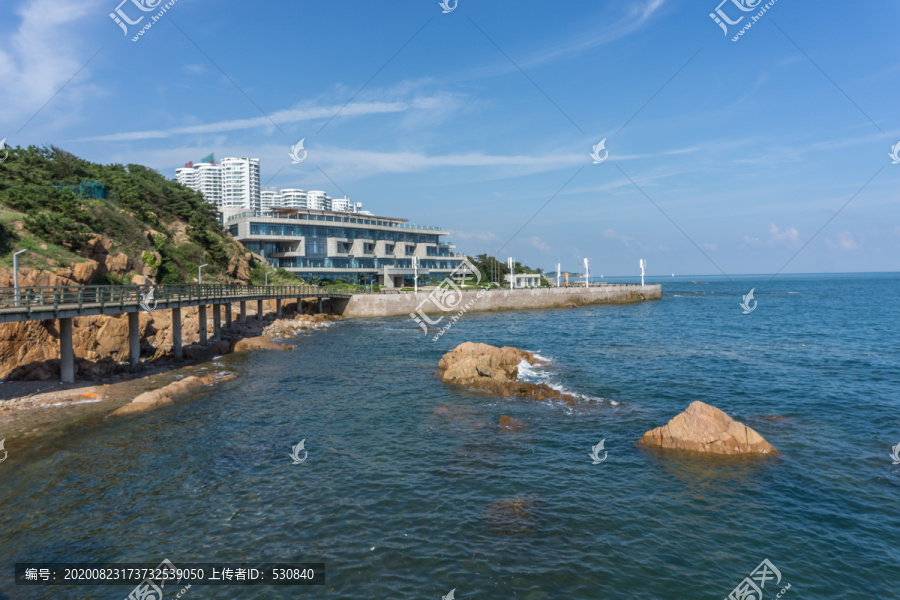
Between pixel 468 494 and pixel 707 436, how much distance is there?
32.9 ft

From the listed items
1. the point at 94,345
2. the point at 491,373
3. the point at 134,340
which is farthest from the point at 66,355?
the point at 491,373

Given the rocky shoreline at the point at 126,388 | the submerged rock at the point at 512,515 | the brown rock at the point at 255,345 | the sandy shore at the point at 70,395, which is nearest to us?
the submerged rock at the point at 512,515

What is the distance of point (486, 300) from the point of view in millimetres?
92375

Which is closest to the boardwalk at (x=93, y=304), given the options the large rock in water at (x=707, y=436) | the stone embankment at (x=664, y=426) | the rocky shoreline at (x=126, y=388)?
the rocky shoreline at (x=126, y=388)

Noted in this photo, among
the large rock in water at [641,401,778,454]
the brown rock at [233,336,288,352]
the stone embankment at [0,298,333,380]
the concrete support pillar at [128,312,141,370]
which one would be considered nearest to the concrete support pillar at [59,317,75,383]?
the stone embankment at [0,298,333,380]

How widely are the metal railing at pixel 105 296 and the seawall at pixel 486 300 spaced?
58.7ft

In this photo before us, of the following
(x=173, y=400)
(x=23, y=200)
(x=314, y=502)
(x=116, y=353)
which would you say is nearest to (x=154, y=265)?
(x=23, y=200)

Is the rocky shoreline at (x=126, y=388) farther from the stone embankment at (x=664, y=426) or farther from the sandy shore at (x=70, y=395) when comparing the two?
the stone embankment at (x=664, y=426)

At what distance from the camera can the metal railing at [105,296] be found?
2569 cm

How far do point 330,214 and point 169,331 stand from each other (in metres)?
70.4

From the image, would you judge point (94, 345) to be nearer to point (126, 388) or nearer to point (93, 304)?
point (93, 304)

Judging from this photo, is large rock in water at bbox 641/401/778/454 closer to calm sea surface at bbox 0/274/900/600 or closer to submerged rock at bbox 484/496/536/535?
calm sea surface at bbox 0/274/900/600

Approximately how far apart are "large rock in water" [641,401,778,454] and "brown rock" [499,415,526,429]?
5.22m

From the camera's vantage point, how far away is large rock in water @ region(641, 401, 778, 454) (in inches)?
746
